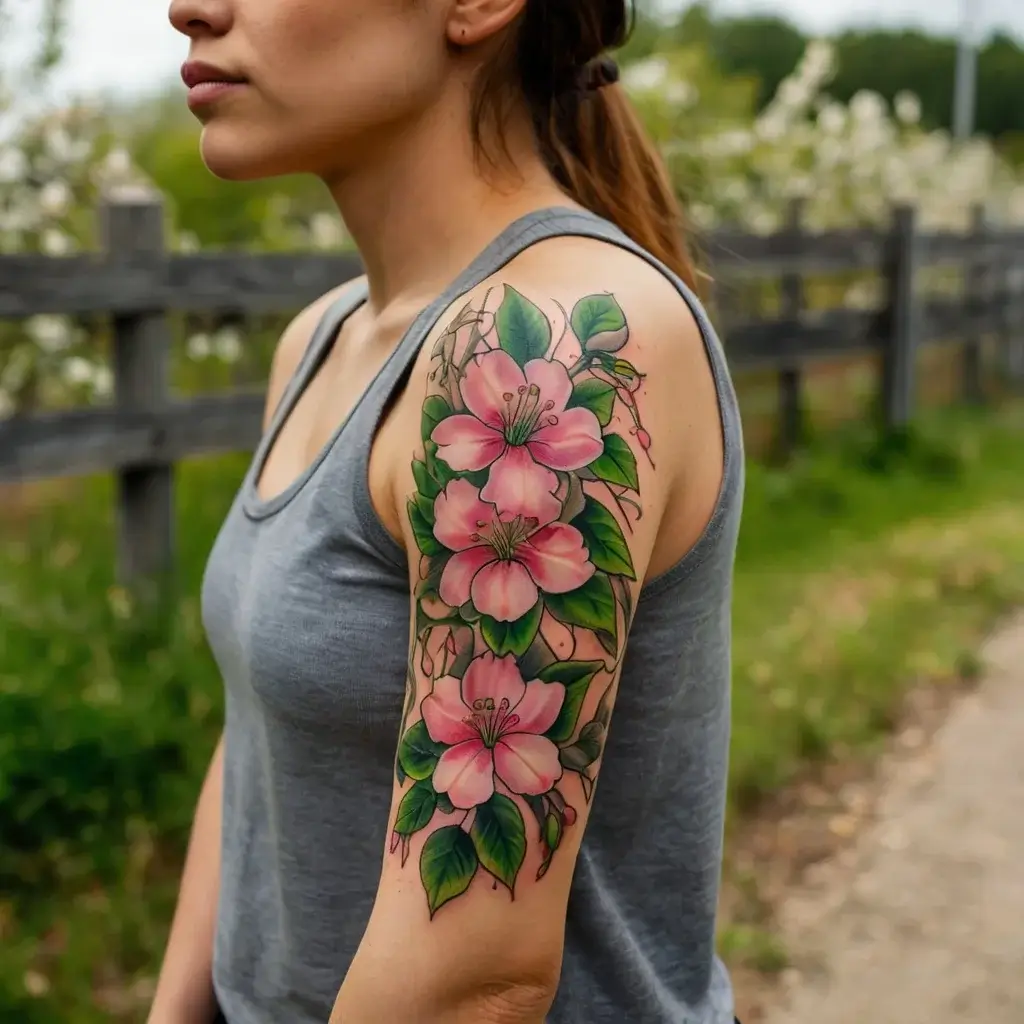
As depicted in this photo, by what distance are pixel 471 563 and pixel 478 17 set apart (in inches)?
21.6

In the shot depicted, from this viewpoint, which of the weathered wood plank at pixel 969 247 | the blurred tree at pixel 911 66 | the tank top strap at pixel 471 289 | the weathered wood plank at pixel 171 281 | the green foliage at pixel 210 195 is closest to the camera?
the tank top strap at pixel 471 289

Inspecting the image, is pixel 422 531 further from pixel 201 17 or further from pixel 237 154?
pixel 201 17

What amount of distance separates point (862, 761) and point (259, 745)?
3.24 m

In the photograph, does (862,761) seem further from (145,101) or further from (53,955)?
(145,101)

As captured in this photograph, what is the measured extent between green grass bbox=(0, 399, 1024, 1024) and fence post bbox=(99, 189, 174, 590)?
0.11m

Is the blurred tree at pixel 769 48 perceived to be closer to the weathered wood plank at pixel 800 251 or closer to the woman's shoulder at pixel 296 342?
the weathered wood plank at pixel 800 251

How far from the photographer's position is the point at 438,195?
1.33m

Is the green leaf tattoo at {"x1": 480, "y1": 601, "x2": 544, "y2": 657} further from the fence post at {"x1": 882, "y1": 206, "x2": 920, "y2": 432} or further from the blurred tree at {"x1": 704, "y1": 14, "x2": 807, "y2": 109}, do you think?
the blurred tree at {"x1": 704, "y1": 14, "x2": 807, "y2": 109}

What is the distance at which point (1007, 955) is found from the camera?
325cm

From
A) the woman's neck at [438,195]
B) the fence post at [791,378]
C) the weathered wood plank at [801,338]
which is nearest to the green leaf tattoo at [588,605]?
the woman's neck at [438,195]

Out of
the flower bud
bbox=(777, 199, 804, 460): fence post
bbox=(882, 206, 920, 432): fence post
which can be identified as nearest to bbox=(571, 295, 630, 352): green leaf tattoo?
the flower bud

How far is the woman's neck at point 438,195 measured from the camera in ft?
4.28

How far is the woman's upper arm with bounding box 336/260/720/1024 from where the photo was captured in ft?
3.38

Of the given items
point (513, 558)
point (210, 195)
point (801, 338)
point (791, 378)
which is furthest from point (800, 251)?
point (513, 558)
